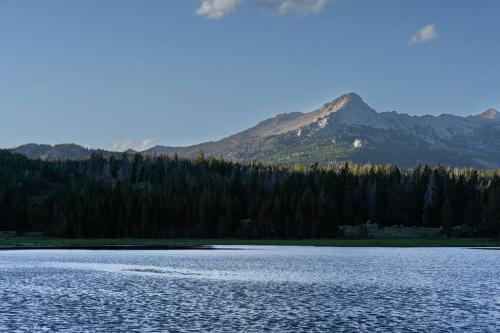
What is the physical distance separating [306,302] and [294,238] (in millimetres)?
136087

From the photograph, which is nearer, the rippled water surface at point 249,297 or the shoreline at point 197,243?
the rippled water surface at point 249,297

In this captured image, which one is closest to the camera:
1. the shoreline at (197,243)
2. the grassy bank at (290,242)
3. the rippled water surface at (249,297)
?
the rippled water surface at (249,297)

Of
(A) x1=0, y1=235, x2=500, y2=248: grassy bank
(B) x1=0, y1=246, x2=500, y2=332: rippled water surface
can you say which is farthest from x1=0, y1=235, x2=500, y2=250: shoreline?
(B) x1=0, y1=246, x2=500, y2=332: rippled water surface

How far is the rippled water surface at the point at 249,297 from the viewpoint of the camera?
139 feet

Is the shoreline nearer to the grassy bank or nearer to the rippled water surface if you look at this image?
the grassy bank

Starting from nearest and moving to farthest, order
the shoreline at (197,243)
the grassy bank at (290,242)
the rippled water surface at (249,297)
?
the rippled water surface at (249,297) → the shoreline at (197,243) → the grassy bank at (290,242)

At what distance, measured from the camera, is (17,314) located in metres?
45.2

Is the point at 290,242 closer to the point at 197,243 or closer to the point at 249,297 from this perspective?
the point at 197,243

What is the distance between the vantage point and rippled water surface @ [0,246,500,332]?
4244 centimetres

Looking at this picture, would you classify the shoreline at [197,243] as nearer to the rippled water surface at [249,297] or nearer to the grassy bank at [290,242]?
the grassy bank at [290,242]

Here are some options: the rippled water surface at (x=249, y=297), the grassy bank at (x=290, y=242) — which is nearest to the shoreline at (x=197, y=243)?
the grassy bank at (x=290, y=242)

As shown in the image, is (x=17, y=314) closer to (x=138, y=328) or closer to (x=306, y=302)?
(x=138, y=328)

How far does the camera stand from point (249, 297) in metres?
55.4

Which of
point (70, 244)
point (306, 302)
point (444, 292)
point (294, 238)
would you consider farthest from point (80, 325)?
point (294, 238)
